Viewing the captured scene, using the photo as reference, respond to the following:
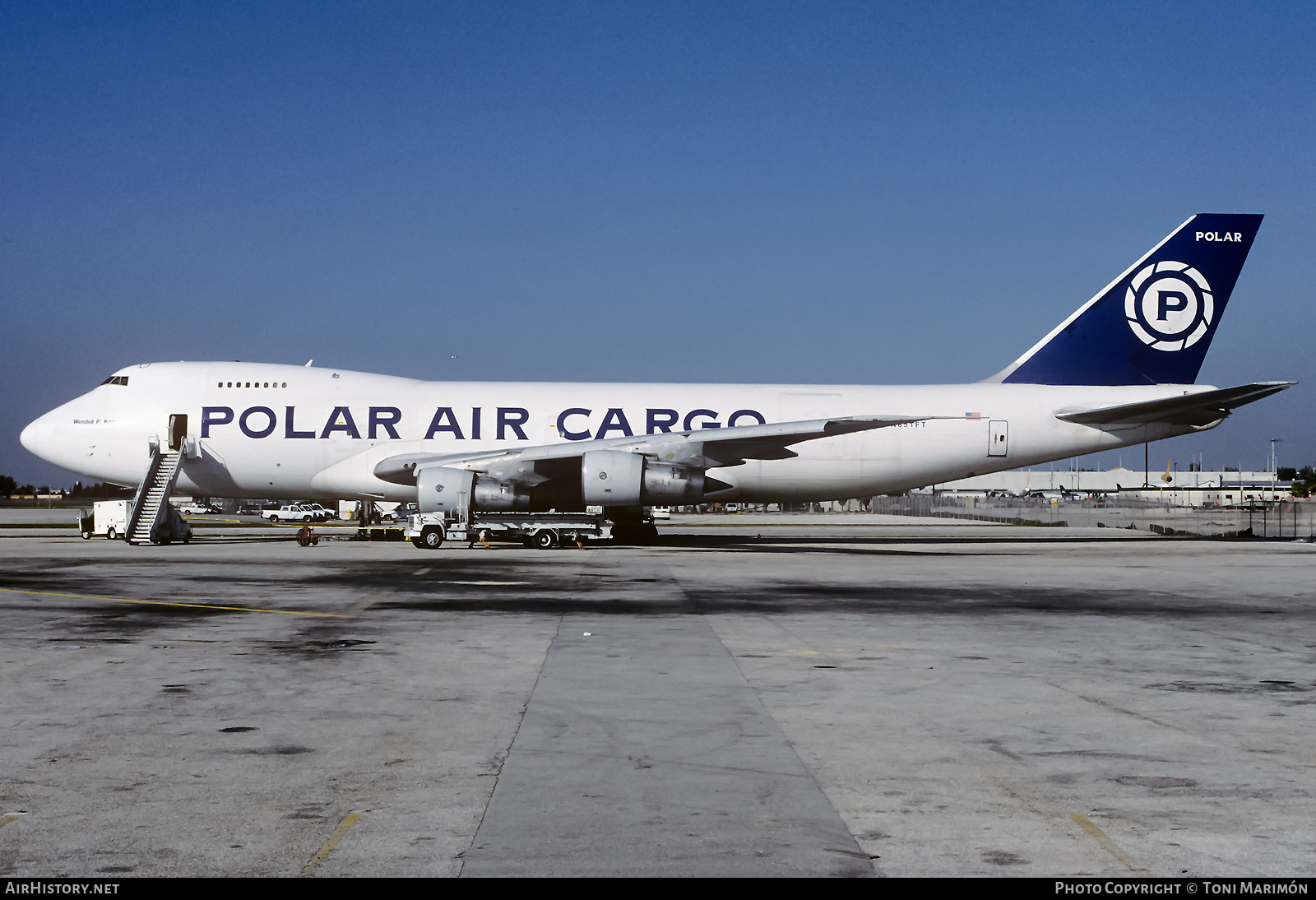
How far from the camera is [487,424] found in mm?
35812

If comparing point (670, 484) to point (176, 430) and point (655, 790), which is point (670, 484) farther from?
point (655, 790)

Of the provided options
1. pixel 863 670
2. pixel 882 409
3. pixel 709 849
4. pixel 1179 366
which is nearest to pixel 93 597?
pixel 863 670

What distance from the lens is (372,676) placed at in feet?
36.8

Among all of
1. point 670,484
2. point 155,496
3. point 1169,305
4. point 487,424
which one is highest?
point 1169,305

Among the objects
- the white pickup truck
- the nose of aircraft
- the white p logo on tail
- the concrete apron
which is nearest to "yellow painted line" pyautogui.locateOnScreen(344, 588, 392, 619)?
the concrete apron

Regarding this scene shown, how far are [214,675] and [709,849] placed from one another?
719 centimetres

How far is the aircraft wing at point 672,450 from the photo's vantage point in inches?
1299

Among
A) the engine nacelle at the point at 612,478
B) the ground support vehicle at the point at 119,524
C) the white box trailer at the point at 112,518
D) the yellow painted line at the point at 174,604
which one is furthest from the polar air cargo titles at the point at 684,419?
the yellow painted line at the point at 174,604

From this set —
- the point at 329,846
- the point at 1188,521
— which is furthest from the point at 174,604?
the point at 1188,521

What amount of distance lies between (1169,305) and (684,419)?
667 inches

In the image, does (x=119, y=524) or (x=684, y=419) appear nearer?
(x=684, y=419)

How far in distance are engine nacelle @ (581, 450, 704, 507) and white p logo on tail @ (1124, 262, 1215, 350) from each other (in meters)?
16.5

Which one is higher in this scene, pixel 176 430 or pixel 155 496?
pixel 176 430
